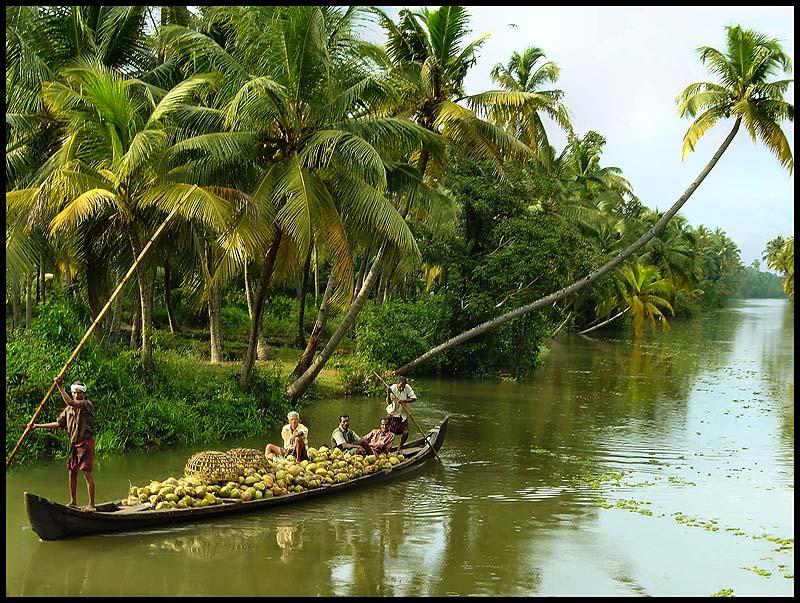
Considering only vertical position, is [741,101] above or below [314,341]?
above

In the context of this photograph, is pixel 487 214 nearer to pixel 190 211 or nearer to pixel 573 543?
pixel 190 211

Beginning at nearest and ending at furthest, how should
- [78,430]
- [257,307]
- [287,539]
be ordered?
[78,430], [287,539], [257,307]

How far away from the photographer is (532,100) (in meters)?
17.4

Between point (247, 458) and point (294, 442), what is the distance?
0.96 metres

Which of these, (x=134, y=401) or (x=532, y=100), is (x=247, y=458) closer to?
(x=134, y=401)

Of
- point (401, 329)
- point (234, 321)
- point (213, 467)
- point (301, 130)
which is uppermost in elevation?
point (301, 130)

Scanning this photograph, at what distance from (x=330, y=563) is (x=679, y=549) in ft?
12.5

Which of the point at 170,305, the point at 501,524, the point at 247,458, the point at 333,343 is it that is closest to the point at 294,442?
the point at 247,458

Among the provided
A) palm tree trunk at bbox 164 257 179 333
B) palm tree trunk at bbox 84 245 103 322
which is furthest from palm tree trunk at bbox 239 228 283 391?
palm tree trunk at bbox 164 257 179 333

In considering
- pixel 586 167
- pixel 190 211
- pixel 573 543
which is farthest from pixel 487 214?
pixel 586 167

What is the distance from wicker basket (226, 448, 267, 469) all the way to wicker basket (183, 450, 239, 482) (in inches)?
3.6

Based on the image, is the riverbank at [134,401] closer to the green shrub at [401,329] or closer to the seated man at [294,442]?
the seated man at [294,442]

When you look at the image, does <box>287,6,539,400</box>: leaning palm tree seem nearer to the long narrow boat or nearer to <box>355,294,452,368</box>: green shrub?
<box>355,294,452,368</box>: green shrub

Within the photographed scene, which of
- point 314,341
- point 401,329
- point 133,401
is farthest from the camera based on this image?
point 401,329
